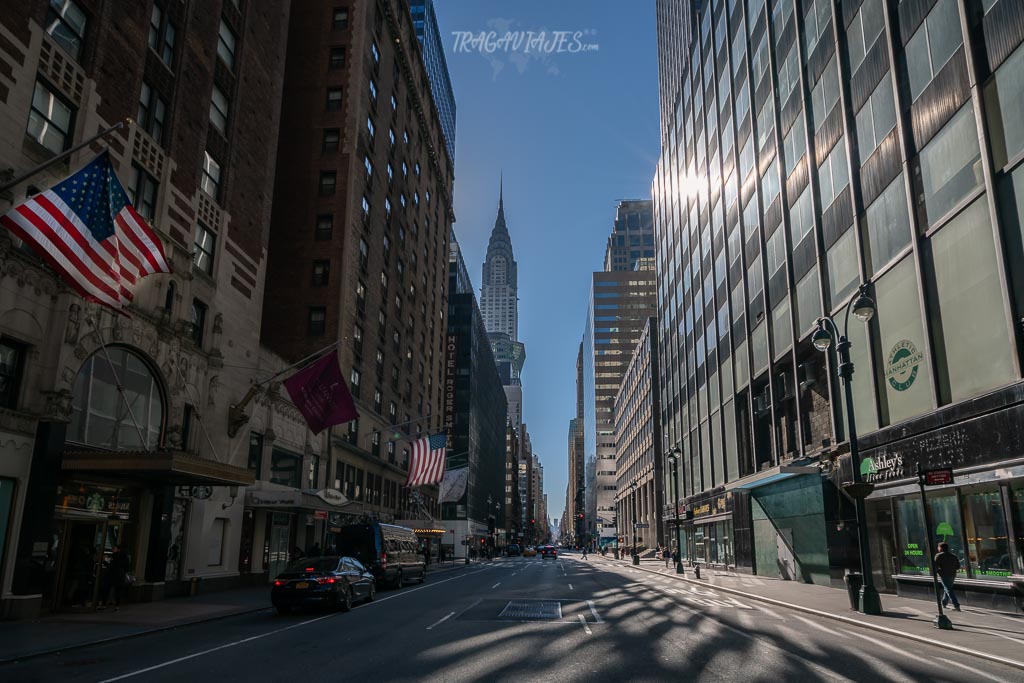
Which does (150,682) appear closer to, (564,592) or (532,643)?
(532,643)

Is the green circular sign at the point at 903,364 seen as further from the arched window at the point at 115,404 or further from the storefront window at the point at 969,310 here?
the arched window at the point at 115,404

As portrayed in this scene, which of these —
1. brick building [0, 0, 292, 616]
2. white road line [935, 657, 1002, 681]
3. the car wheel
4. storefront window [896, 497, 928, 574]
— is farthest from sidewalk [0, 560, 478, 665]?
storefront window [896, 497, 928, 574]

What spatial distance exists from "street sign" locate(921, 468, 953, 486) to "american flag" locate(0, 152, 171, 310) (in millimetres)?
19270

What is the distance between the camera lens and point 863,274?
26109mm

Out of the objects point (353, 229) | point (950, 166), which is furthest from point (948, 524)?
point (353, 229)

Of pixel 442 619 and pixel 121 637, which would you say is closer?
pixel 121 637

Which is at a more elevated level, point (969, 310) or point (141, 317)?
point (141, 317)

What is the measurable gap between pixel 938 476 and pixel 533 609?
431 inches

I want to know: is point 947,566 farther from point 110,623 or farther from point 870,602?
point 110,623

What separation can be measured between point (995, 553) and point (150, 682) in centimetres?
1983

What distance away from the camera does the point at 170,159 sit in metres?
25.8

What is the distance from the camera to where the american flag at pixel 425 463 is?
146ft

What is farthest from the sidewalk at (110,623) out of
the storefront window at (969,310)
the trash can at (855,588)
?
the storefront window at (969,310)

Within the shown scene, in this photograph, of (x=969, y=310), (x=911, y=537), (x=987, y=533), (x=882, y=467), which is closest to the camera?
(x=987, y=533)
